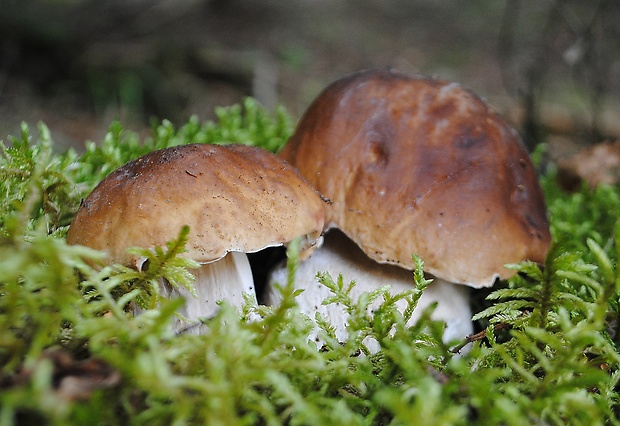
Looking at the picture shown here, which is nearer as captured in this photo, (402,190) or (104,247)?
(104,247)

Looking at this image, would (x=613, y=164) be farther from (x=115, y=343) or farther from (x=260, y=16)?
(x=260, y=16)

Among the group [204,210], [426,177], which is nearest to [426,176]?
[426,177]

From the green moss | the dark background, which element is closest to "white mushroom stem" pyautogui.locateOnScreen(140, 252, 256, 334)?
the green moss

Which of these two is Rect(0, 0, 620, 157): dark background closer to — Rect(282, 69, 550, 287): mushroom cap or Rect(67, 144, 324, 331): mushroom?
Rect(282, 69, 550, 287): mushroom cap

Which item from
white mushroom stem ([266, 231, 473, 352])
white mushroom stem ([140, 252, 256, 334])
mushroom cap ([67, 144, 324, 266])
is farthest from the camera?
white mushroom stem ([266, 231, 473, 352])

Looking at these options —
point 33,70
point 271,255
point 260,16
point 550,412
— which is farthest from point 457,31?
point 550,412

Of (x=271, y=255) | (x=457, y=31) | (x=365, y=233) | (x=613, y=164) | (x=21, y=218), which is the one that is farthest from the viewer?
(x=457, y=31)

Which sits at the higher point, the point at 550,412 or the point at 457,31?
the point at 550,412

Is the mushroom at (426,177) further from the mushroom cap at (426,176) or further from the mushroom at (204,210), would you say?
the mushroom at (204,210)
